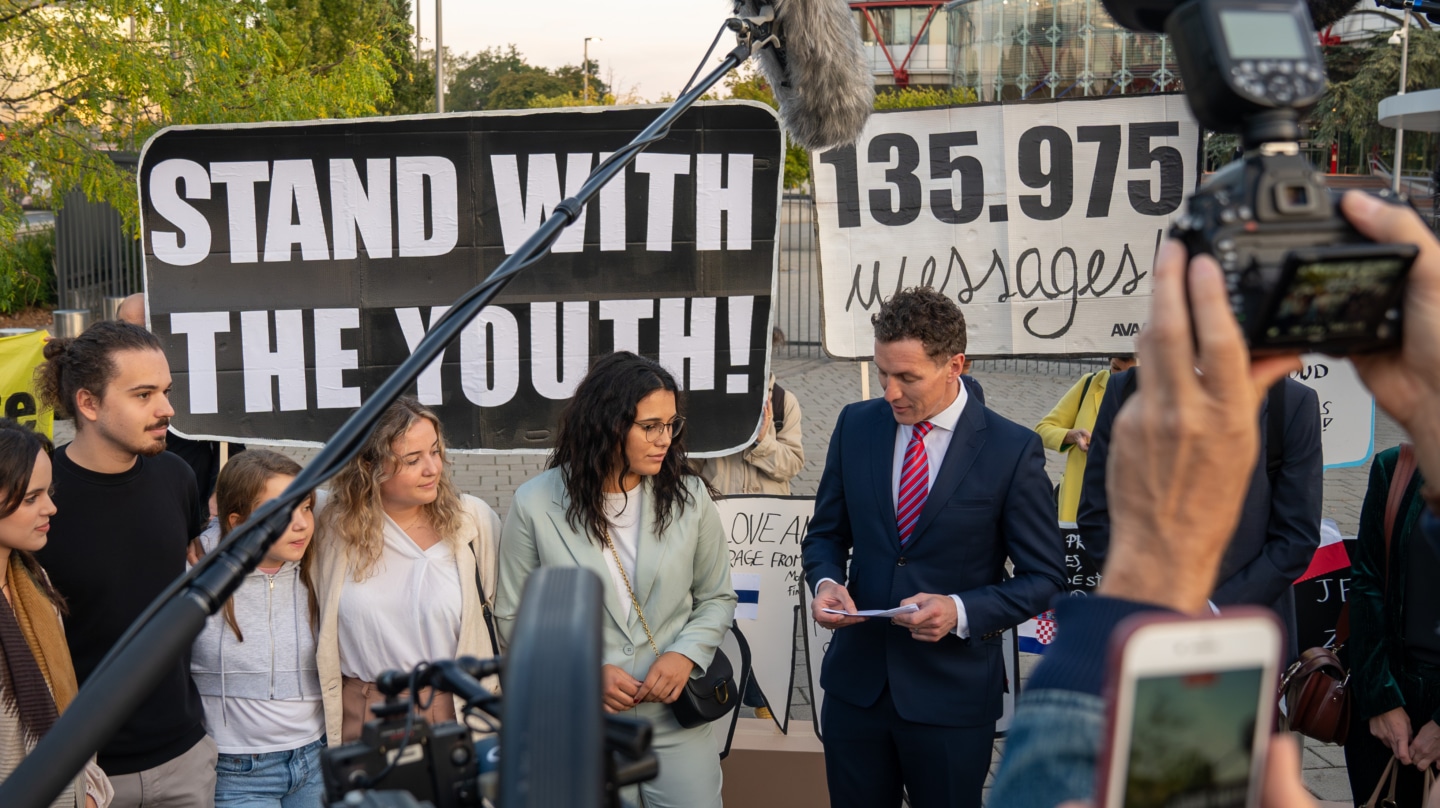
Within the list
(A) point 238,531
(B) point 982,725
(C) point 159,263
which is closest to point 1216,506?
(A) point 238,531

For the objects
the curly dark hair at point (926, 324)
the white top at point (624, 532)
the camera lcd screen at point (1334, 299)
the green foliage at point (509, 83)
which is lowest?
the white top at point (624, 532)

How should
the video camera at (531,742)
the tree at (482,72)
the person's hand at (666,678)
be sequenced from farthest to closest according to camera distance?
the tree at (482,72) < the person's hand at (666,678) < the video camera at (531,742)

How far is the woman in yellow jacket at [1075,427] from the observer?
5.82 m

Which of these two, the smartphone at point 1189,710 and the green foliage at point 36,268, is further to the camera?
the green foliage at point 36,268

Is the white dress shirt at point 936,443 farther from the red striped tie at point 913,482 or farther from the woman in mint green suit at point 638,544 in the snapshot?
the woman in mint green suit at point 638,544

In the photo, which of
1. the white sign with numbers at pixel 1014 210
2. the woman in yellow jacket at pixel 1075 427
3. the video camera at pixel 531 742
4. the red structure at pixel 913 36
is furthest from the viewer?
the red structure at pixel 913 36

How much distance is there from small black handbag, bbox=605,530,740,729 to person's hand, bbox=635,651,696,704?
0.13 ft

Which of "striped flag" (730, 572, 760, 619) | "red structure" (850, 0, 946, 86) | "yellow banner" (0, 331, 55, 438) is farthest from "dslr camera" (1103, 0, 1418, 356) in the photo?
"red structure" (850, 0, 946, 86)

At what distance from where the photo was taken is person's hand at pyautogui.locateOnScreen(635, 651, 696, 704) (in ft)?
11.4

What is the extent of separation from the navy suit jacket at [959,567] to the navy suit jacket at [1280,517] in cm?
28

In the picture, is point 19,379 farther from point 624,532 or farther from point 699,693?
point 699,693

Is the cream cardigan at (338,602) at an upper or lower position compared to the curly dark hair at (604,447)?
lower

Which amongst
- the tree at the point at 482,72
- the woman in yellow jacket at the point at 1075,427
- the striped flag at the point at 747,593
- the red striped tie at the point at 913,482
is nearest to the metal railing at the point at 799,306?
the woman in yellow jacket at the point at 1075,427

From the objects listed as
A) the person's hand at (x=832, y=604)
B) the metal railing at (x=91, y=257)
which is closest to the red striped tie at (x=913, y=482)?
the person's hand at (x=832, y=604)
